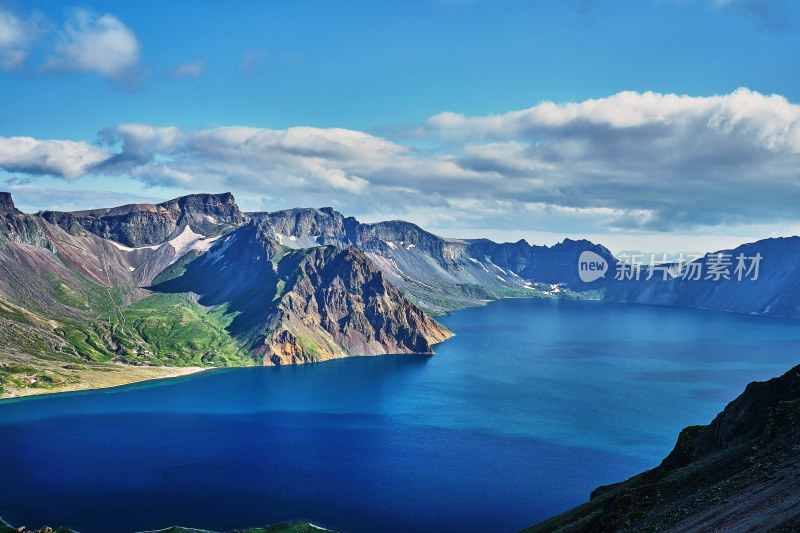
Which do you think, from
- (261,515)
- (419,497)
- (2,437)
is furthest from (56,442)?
(419,497)

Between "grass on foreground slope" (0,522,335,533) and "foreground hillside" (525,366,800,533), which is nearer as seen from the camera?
"foreground hillside" (525,366,800,533)

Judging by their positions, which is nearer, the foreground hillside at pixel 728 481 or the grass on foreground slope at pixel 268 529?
the foreground hillside at pixel 728 481

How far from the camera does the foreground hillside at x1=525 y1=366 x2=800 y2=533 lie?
66.8 m

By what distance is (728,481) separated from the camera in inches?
3076

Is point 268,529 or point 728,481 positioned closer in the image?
point 728,481

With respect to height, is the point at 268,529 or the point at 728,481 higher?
the point at 728,481

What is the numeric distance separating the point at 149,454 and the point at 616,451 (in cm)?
14552

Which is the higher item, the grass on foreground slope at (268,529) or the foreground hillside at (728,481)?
the foreground hillside at (728,481)

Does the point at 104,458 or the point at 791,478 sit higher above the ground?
the point at 791,478

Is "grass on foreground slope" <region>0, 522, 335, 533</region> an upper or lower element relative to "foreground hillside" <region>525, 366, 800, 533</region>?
lower

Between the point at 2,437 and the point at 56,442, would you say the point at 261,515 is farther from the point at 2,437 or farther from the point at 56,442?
the point at 2,437

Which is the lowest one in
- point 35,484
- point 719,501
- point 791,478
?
point 35,484

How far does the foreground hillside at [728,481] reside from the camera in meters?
66.8

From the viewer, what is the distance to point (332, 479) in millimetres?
155875
